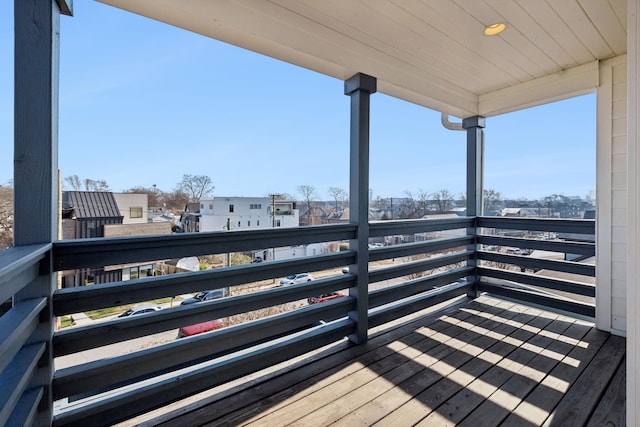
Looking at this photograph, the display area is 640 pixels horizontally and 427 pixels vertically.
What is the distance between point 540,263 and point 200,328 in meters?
2.99

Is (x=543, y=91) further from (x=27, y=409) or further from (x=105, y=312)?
(x=27, y=409)

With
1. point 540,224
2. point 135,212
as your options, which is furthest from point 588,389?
point 135,212

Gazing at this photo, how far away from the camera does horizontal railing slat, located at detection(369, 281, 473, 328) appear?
2.39 m

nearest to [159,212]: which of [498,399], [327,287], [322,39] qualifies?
[327,287]

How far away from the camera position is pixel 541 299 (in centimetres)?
287

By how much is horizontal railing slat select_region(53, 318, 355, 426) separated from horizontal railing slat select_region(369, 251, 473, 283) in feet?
1.81

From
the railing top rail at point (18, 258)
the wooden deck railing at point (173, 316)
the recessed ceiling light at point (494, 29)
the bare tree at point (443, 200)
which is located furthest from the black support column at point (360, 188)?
the railing top rail at point (18, 258)

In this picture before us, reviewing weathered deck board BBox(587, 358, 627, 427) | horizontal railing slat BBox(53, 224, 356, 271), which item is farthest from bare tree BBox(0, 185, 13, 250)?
weathered deck board BBox(587, 358, 627, 427)

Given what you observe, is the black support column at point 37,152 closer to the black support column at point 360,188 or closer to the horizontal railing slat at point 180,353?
the horizontal railing slat at point 180,353

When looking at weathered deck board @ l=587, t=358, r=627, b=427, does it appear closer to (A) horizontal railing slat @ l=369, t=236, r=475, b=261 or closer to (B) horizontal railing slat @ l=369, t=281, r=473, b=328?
(B) horizontal railing slat @ l=369, t=281, r=473, b=328

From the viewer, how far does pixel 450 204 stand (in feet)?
10.3

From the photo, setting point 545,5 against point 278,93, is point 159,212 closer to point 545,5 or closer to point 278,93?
point 278,93

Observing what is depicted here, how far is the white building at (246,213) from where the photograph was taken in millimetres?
1624

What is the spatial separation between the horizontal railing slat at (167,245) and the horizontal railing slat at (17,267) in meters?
0.12
